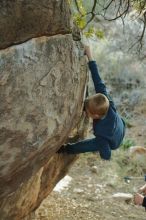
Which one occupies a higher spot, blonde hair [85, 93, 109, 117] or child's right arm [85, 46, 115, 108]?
child's right arm [85, 46, 115, 108]

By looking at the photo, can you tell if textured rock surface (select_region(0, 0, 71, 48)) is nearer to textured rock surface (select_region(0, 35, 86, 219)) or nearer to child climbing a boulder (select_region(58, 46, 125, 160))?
textured rock surface (select_region(0, 35, 86, 219))

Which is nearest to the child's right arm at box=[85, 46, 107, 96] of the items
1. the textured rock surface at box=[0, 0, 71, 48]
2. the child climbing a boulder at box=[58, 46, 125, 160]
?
the child climbing a boulder at box=[58, 46, 125, 160]

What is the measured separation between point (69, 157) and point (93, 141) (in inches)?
28.8

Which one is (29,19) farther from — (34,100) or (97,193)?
(97,193)

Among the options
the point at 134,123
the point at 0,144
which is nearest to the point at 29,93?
the point at 0,144

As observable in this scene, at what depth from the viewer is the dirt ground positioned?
23.7 ft

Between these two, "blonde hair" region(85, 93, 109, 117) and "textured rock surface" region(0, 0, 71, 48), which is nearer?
"textured rock surface" region(0, 0, 71, 48)

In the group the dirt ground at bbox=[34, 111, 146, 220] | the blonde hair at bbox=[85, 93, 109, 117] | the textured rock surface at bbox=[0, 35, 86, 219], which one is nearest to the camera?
the textured rock surface at bbox=[0, 35, 86, 219]

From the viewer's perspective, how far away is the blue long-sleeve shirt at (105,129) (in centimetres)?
475

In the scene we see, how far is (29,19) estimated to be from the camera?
386 centimetres

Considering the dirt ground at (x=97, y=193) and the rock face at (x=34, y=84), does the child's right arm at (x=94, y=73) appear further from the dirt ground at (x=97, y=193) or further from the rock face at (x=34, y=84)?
the dirt ground at (x=97, y=193)

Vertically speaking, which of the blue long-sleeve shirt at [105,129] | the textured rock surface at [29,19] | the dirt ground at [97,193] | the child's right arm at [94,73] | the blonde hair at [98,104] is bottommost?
the dirt ground at [97,193]

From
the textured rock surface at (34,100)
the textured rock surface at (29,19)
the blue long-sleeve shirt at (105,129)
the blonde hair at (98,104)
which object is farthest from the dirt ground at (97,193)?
the textured rock surface at (29,19)

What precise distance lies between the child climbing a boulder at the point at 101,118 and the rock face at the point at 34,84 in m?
0.20
